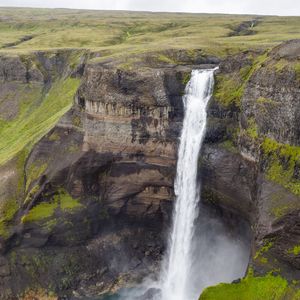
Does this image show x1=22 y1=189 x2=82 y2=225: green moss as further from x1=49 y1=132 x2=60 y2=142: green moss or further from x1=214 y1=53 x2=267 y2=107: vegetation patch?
x1=214 y1=53 x2=267 y2=107: vegetation patch

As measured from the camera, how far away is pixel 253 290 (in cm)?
3794

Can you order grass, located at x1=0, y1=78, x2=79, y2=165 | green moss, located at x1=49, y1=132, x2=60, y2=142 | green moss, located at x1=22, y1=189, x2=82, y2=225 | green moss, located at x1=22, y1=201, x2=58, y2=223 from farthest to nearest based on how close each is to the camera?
grass, located at x1=0, y1=78, x2=79, y2=165, green moss, located at x1=49, y1=132, x2=60, y2=142, green moss, located at x1=22, y1=189, x2=82, y2=225, green moss, located at x1=22, y1=201, x2=58, y2=223

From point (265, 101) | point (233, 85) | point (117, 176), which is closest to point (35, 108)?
point (117, 176)

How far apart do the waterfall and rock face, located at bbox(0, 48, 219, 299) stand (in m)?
1.23

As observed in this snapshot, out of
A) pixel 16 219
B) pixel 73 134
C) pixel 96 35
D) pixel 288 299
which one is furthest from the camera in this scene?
pixel 96 35

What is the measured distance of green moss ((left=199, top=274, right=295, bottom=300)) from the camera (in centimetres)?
3706

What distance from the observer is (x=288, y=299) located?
36.2m

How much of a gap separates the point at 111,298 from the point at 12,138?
131 feet

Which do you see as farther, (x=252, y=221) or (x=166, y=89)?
(x=166, y=89)

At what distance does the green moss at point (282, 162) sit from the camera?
130 feet

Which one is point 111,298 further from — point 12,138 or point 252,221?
point 12,138

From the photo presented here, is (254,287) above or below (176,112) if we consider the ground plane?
below

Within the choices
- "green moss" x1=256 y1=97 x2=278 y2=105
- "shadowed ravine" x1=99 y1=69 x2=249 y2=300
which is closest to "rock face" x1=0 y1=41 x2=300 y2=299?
"green moss" x1=256 y1=97 x2=278 y2=105

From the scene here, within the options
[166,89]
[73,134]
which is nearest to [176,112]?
[166,89]
